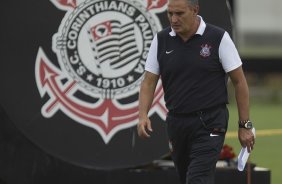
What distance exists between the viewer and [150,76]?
300 inches

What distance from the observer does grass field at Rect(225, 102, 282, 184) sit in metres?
13.2

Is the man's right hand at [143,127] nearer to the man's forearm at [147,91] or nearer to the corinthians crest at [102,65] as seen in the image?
the man's forearm at [147,91]

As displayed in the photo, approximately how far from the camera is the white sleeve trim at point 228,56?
288 inches

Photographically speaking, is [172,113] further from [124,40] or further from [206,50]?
[124,40]

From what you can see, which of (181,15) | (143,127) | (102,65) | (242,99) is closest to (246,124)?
(242,99)

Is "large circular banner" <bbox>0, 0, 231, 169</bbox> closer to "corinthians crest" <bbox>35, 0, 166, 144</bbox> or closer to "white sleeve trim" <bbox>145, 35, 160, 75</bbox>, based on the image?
"corinthians crest" <bbox>35, 0, 166, 144</bbox>

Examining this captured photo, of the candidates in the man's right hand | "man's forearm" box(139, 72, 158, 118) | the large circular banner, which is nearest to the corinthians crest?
the large circular banner

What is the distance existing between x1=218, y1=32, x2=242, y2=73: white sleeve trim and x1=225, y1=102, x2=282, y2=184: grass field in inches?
154

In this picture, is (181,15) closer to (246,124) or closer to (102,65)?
(246,124)

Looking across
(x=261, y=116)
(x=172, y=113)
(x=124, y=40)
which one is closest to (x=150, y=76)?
(x=172, y=113)

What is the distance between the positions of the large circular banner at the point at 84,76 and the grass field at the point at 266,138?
268 centimetres

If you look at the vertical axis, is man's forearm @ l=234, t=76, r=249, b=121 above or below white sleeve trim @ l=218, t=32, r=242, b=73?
below

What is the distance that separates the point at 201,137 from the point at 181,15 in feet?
2.88

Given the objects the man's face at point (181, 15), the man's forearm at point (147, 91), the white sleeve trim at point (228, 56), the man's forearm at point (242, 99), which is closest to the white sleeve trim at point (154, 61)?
the man's forearm at point (147, 91)
